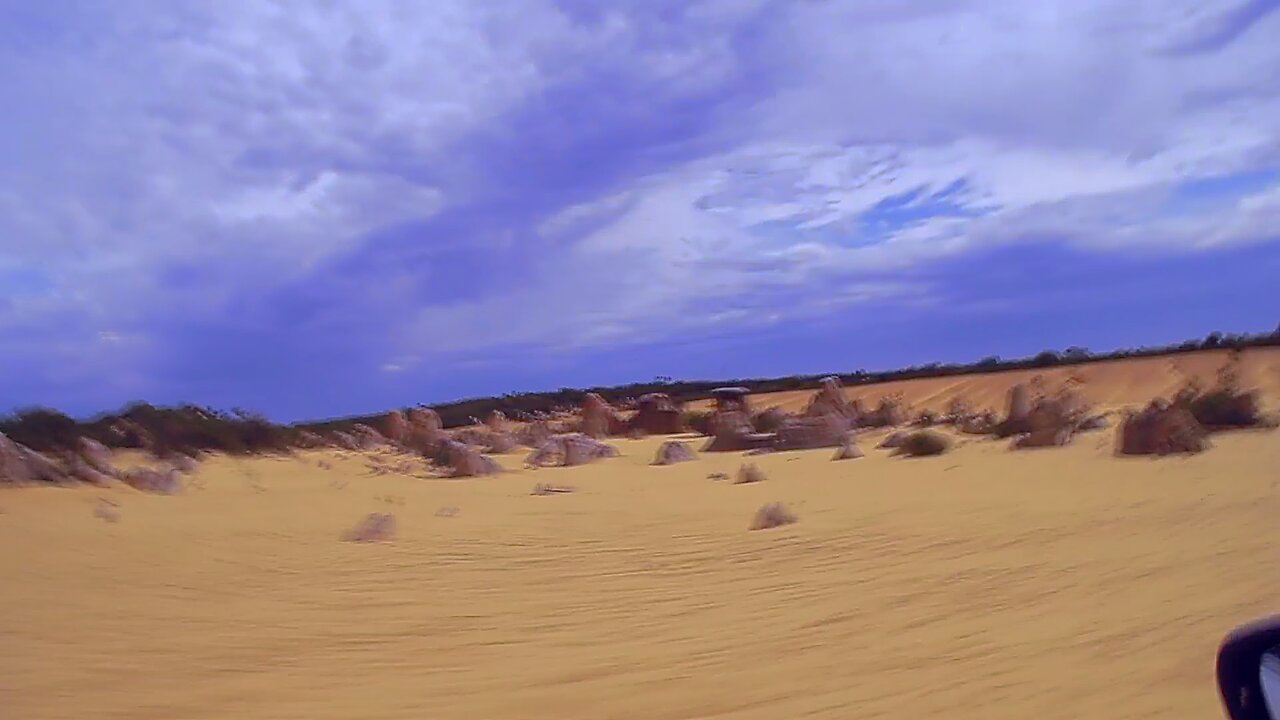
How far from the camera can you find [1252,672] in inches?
74.4

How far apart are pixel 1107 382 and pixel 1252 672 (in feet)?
89.0

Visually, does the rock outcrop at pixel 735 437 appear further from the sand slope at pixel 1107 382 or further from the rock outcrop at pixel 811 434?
the sand slope at pixel 1107 382

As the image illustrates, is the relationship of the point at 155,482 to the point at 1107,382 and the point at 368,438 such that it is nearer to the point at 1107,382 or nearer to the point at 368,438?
the point at 368,438

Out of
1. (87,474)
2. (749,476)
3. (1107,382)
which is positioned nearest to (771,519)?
(749,476)

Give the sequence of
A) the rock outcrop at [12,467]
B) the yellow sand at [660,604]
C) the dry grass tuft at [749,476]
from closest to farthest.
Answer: the yellow sand at [660,604], the rock outcrop at [12,467], the dry grass tuft at [749,476]

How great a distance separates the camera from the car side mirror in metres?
1.88

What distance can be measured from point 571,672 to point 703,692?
2.33 feet

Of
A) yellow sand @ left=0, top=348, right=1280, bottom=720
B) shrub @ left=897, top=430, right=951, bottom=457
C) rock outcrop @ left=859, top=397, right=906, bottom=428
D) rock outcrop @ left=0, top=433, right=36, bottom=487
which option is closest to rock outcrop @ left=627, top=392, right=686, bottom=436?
rock outcrop @ left=859, top=397, right=906, bottom=428

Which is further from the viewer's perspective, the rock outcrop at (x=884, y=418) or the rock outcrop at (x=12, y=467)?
the rock outcrop at (x=884, y=418)

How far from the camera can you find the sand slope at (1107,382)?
23641 mm

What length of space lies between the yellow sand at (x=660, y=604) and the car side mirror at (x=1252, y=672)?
1.91 m

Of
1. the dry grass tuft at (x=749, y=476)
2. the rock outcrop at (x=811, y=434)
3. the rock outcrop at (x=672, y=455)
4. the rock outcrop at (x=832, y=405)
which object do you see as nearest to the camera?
the dry grass tuft at (x=749, y=476)

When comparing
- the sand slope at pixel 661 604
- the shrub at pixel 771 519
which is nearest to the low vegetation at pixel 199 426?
the sand slope at pixel 661 604

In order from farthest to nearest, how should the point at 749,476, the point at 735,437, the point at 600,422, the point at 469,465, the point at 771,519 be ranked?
the point at 600,422, the point at 735,437, the point at 469,465, the point at 749,476, the point at 771,519
